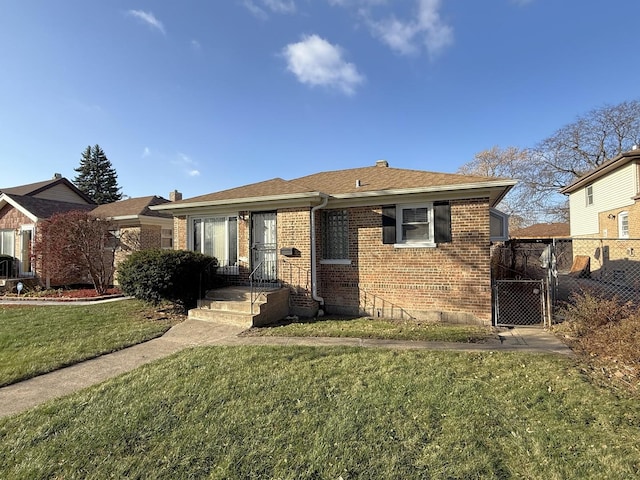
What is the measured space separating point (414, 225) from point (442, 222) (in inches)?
27.3

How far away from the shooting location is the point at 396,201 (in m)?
8.19

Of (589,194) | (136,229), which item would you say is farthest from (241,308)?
(589,194)

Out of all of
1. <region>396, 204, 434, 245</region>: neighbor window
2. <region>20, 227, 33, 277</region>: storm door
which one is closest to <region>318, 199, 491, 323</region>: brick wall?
<region>396, 204, 434, 245</region>: neighbor window

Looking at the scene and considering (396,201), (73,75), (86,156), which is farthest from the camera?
(86,156)

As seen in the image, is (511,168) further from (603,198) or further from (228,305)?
(228,305)

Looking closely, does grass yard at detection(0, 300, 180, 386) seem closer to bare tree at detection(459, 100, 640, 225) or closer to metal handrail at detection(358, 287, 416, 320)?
metal handrail at detection(358, 287, 416, 320)

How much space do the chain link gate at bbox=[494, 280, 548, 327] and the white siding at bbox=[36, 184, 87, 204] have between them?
82.1 ft

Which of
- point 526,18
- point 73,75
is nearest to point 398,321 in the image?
point 526,18

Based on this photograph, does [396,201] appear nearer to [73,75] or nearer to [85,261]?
[73,75]

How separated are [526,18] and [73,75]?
13.8 meters

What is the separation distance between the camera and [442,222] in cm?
779

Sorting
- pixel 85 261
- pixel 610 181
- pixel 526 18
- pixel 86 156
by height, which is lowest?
pixel 85 261

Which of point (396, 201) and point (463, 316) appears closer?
point (463, 316)

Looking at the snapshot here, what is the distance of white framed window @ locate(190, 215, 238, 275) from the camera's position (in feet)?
31.6
